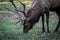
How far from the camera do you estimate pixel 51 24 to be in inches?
485

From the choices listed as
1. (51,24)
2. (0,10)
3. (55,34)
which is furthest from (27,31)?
(0,10)

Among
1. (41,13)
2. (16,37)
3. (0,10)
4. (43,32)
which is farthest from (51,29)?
(0,10)

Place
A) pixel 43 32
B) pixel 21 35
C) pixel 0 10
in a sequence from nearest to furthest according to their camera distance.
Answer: pixel 21 35, pixel 43 32, pixel 0 10

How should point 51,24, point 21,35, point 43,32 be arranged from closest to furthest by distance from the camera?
point 21,35 → point 43,32 → point 51,24

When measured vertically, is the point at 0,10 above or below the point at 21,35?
below

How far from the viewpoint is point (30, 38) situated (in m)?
9.30

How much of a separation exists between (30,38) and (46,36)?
696 mm

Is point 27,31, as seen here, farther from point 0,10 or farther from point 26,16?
point 0,10

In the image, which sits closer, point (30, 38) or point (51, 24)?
point (30, 38)

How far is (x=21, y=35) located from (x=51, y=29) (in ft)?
5.93

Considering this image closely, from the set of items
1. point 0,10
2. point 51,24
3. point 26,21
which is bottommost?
point 0,10

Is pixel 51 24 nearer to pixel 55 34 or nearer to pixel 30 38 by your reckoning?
pixel 55 34

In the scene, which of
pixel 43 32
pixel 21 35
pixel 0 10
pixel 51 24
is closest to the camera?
pixel 21 35

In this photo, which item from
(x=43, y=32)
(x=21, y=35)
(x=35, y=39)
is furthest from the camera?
(x=43, y=32)
